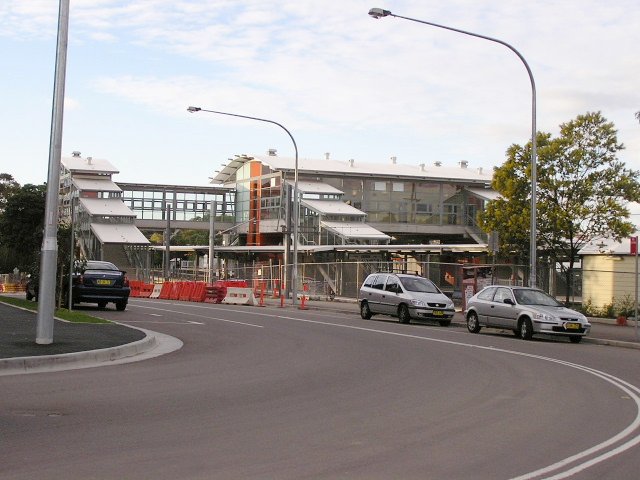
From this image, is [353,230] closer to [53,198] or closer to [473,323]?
[473,323]

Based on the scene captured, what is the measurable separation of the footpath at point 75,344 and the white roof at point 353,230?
37560 millimetres

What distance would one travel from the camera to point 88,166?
73.9 meters

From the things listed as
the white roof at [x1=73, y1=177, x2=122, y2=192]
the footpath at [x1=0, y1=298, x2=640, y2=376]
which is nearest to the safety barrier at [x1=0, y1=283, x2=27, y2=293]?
the white roof at [x1=73, y1=177, x2=122, y2=192]

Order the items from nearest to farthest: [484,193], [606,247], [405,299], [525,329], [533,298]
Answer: [525,329] < [533,298] < [405,299] < [606,247] < [484,193]

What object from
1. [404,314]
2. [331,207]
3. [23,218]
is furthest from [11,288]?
[404,314]

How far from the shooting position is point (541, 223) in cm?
3706

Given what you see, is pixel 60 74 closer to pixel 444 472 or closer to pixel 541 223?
pixel 444 472

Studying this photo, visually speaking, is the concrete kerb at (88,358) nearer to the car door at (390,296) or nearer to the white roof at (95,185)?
the car door at (390,296)

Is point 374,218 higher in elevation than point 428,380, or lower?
higher

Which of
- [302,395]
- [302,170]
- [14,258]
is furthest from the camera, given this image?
[302,170]

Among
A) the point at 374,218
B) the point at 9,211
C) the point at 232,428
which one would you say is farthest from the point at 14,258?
the point at 374,218

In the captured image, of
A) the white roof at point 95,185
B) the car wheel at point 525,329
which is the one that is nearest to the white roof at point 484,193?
the white roof at point 95,185

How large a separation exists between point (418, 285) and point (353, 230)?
114 ft

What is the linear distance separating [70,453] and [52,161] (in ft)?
28.6
